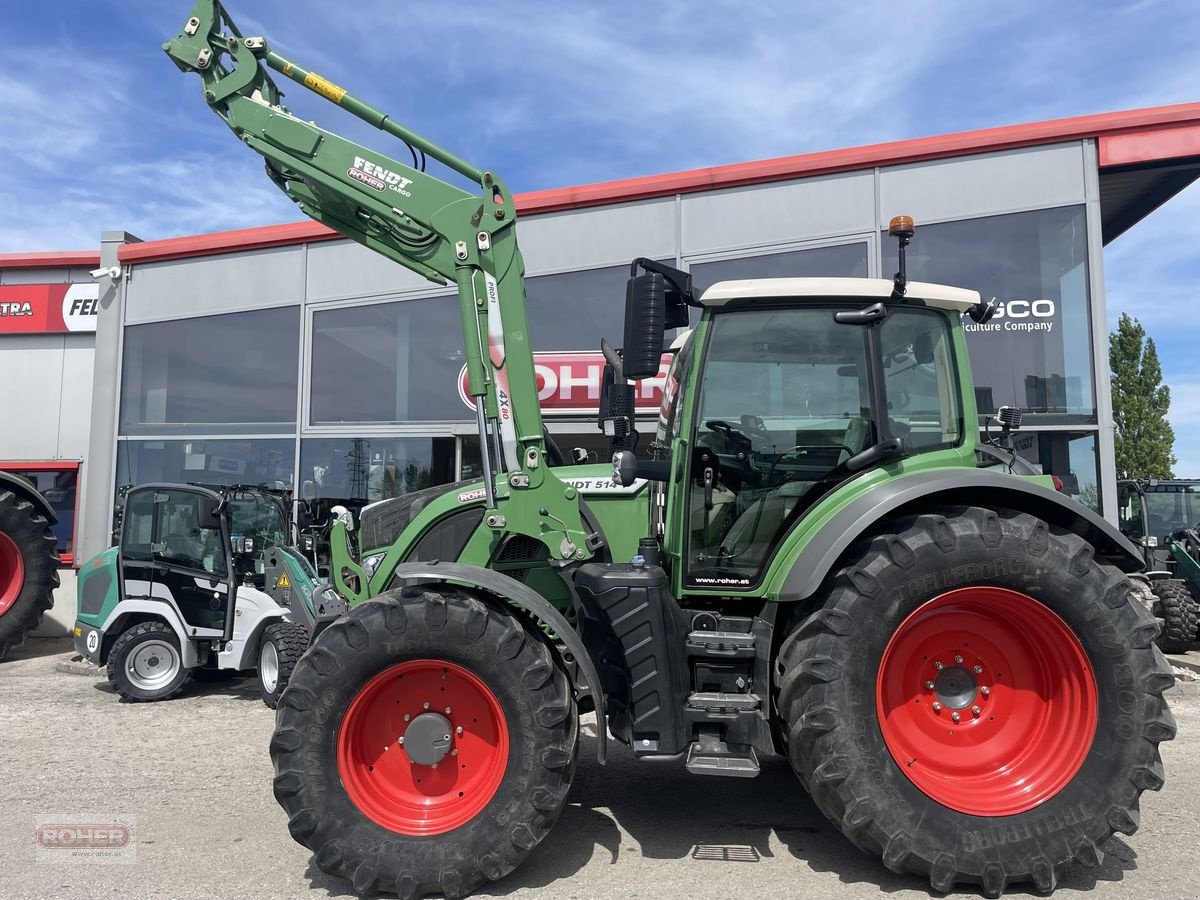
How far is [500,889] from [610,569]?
4.42ft

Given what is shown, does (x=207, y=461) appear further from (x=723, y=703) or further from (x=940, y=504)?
(x=940, y=504)

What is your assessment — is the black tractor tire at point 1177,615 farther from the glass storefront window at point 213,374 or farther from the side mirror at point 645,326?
the glass storefront window at point 213,374

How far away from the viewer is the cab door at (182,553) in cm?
711

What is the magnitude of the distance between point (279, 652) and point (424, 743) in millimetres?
3458

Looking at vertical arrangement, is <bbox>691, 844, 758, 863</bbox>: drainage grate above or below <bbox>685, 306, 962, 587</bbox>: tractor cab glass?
below

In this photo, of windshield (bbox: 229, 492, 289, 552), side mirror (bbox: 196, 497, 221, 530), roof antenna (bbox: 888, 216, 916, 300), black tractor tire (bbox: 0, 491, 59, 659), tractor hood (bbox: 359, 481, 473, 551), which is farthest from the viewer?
black tractor tire (bbox: 0, 491, 59, 659)

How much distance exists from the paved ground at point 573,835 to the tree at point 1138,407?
2556 centimetres

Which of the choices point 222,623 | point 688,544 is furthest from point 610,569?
point 222,623

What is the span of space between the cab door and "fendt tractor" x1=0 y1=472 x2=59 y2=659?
2120mm

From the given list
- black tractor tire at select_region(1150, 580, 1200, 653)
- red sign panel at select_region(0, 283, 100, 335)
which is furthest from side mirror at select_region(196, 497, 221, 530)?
red sign panel at select_region(0, 283, 100, 335)

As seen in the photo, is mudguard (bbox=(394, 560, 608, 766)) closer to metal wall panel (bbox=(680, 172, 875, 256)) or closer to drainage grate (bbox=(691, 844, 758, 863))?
drainage grate (bbox=(691, 844, 758, 863))

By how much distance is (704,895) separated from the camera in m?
3.12

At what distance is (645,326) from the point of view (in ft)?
10.9

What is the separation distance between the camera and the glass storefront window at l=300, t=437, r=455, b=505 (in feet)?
33.1
